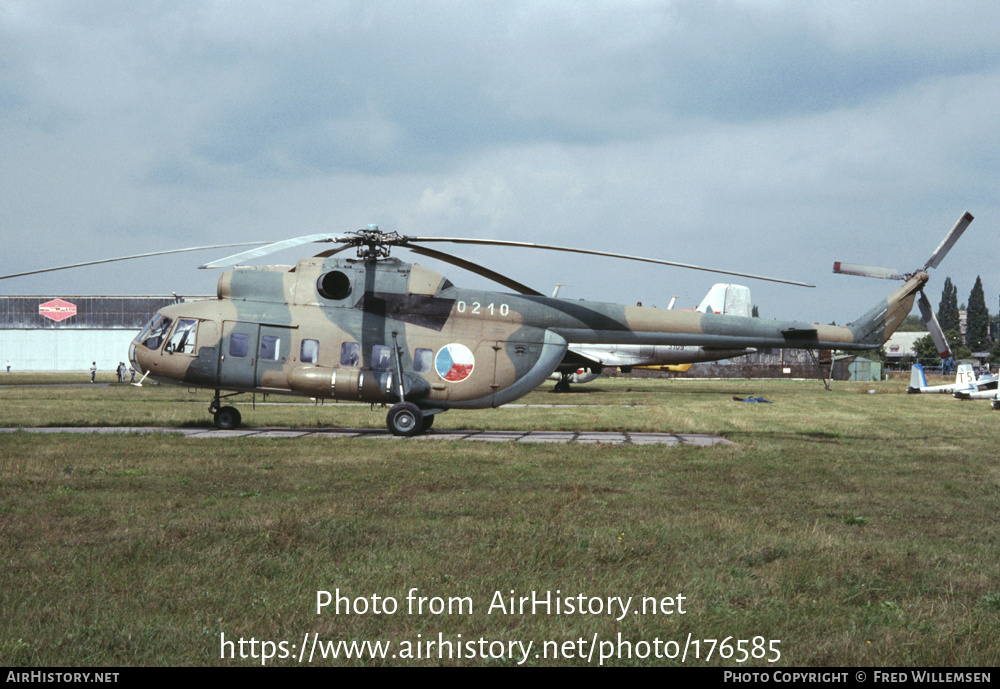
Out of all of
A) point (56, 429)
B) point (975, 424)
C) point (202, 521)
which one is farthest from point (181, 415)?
point (975, 424)

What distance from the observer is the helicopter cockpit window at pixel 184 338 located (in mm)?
18656

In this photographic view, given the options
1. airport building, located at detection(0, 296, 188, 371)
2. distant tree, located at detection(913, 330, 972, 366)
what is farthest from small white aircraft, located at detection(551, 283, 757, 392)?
distant tree, located at detection(913, 330, 972, 366)

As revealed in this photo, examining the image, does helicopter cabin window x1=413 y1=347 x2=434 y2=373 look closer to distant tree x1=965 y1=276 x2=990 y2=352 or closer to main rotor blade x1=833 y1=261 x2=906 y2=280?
main rotor blade x1=833 y1=261 x2=906 y2=280

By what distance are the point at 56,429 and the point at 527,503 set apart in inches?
590

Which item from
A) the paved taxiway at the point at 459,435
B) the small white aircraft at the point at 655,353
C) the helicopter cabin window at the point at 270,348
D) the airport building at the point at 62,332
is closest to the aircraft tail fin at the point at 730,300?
the small white aircraft at the point at 655,353

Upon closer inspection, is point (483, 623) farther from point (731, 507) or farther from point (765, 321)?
point (765, 321)

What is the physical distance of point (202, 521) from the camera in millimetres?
7777

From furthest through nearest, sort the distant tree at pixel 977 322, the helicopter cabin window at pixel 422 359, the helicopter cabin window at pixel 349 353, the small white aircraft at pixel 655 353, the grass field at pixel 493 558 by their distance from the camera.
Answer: the distant tree at pixel 977 322
the small white aircraft at pixel 655 353
the helicopter cabin window at pixel 422 359
the helicopter cabin window at pixel 349 353
the grass field at pixel 493 558

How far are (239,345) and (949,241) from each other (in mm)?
18457

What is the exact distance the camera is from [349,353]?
1845cm

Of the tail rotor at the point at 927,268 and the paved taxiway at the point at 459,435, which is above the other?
the tail rotor at the point at 927,268

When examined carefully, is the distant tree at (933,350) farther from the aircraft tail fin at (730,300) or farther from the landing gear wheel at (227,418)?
the landing gear wheel at (227,418)

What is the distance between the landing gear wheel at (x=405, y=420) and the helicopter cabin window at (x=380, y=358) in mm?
1133
